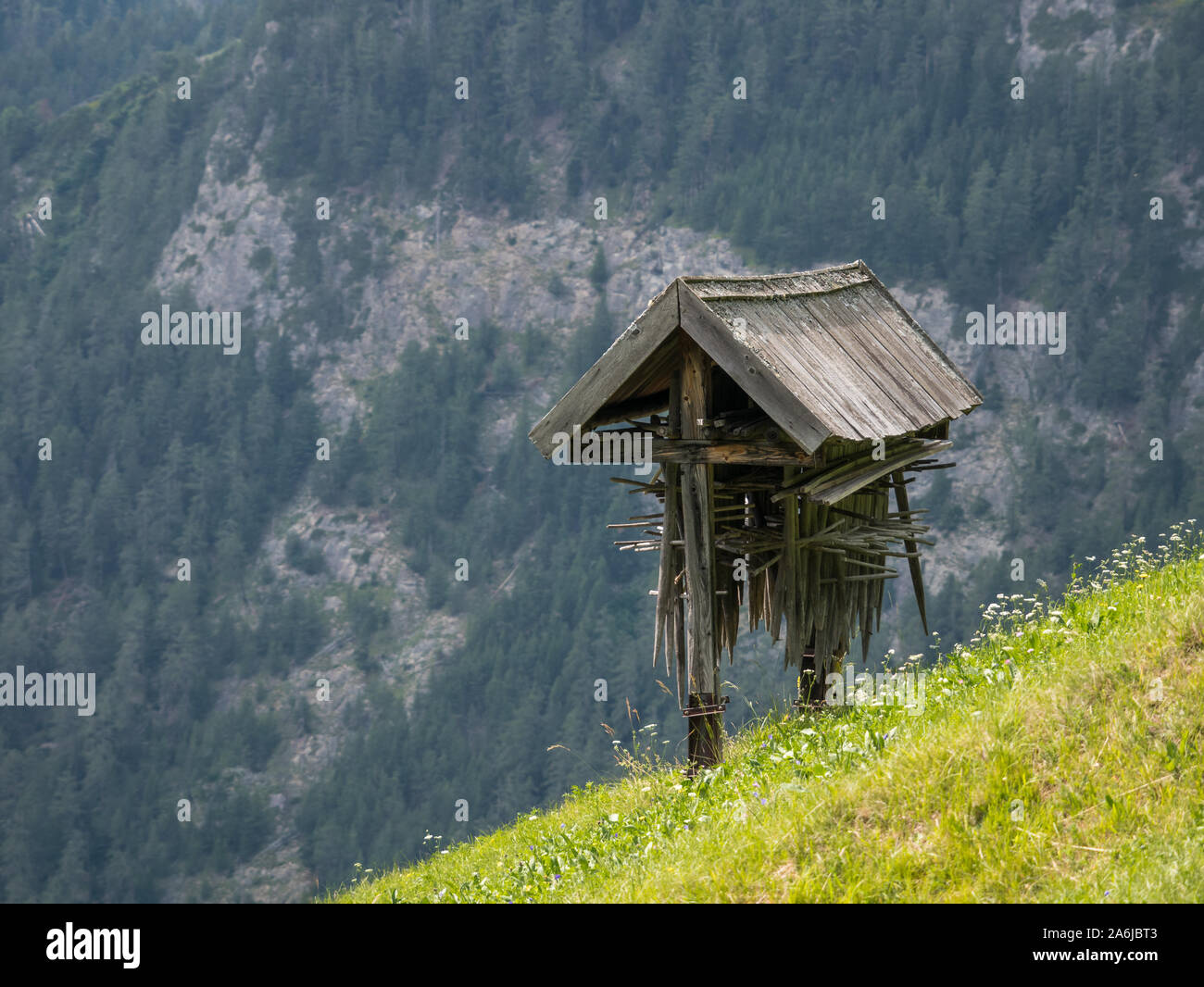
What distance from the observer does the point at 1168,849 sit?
5711 millimetres

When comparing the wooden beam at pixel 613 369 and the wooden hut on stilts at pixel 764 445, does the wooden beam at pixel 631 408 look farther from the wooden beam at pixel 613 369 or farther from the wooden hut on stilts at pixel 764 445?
the wooden beam at pixel 613 369

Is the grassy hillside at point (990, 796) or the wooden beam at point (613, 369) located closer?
the grassy hillside at point (990, 796)

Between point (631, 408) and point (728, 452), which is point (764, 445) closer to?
point (728, 452)

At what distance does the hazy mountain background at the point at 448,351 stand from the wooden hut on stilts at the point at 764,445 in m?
77.5

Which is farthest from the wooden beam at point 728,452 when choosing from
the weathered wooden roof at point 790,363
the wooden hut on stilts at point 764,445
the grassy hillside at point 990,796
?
the grassy hillside at point 990,796

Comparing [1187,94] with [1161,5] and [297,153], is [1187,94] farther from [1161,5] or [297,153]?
[297,153]

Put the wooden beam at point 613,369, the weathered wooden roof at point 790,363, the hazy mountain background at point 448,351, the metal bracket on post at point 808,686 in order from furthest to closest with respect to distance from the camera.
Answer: the hazy mountain background at point 448,351, the metal bracket on post at point 808,686, the wooden beam at point 613,369, the weathered wooden roof at point 790,363

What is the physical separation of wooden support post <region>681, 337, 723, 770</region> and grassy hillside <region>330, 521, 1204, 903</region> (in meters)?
2.05

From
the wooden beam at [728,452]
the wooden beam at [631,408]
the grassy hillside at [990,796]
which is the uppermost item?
the wooden beam at [631,408]

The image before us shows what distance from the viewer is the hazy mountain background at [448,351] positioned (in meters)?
104

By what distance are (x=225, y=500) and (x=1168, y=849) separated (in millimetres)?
127205

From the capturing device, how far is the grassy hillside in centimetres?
592

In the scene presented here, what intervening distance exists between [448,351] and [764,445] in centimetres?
11587

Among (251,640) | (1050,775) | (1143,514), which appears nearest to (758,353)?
(1050,775)
